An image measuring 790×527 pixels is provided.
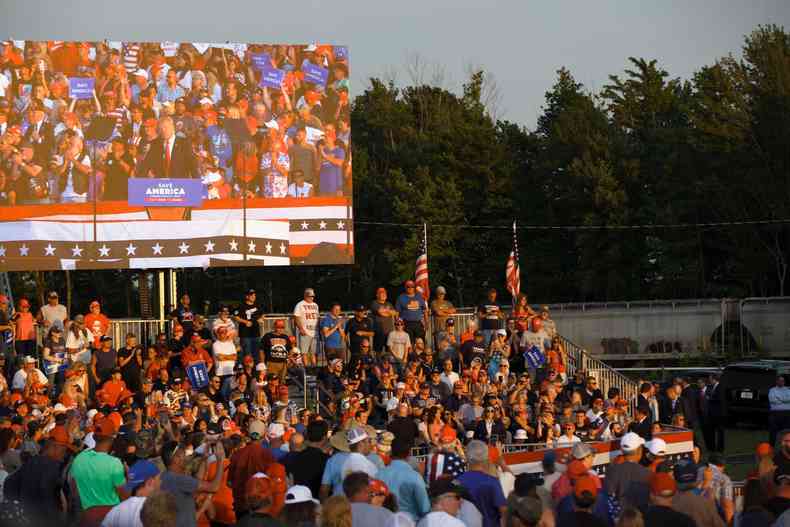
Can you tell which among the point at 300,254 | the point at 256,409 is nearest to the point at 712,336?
the point at 300,254

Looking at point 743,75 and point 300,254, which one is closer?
point 300,254

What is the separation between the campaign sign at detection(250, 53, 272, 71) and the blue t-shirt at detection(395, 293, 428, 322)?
5.36 m

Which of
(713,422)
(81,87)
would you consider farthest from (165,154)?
(713,422)

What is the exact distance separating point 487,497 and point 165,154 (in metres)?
17.3

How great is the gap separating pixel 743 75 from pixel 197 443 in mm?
44203

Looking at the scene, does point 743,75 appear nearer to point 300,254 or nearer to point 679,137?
point 679,137

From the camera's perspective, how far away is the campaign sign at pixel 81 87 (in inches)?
1006

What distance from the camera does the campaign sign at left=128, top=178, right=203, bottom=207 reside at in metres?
25.9

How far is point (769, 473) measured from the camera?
1088 centimetres

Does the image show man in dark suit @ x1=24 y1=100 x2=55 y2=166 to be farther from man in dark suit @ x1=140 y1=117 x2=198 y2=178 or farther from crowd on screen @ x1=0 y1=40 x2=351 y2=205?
man in dark suit @ x1=140 y1=117 x2=198 y2=178

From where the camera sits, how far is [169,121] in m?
25.9

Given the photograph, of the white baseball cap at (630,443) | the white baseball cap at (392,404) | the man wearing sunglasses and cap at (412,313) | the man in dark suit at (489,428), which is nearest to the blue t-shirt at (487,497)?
the white baseball cap at (630,443)

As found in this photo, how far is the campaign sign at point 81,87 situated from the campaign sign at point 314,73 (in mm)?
4097

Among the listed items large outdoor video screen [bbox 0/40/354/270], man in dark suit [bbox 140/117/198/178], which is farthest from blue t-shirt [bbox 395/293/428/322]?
man in dark suit [bbox 140/117/198/178]
